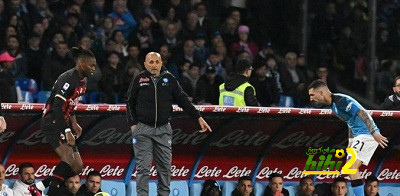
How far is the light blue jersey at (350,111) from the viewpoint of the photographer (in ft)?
48.1

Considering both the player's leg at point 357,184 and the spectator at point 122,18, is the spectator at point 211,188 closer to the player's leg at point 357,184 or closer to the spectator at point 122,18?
the player's leg at point 357,184

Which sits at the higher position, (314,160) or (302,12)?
(302,12)

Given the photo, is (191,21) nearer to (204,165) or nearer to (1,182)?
(204,165)

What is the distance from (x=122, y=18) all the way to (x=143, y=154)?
6.95 m

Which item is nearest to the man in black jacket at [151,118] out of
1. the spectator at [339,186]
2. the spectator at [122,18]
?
the spectator at [339,186]

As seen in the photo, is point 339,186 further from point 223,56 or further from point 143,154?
point 223,56

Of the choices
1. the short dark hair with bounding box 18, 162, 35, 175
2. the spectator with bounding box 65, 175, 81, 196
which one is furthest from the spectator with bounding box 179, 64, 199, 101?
the short dark hair with bounding box 18, 162, 35, 175

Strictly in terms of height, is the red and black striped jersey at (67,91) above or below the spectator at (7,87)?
above

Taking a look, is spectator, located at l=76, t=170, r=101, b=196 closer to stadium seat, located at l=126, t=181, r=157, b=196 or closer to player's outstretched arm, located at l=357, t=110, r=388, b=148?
stadium seat, located at l=126, t=181, r=157, b=196

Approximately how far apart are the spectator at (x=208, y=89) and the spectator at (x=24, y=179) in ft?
13.0

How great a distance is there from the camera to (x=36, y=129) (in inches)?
627

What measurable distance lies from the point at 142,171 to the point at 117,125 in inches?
83.1

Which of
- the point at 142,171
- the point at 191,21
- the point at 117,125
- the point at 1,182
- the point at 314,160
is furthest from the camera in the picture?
the point at 191,21

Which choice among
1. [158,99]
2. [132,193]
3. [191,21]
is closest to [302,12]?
[191,21]
